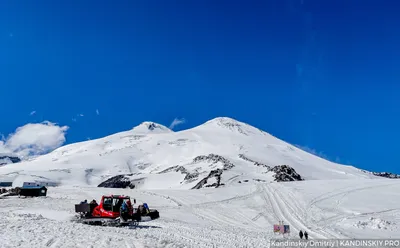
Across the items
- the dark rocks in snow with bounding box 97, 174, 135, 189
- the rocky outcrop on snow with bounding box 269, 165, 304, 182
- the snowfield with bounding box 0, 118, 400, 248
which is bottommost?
the snowfield with bounding box 0, 118, 400, 248

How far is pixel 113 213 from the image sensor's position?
77.0 feet

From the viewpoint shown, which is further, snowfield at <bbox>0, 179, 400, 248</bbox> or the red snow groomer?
the red snow groomer

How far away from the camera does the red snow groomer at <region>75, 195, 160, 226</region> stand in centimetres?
2264

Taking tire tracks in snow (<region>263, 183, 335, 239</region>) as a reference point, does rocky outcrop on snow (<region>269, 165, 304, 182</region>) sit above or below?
above

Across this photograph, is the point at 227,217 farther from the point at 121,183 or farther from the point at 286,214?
the point at 121,183

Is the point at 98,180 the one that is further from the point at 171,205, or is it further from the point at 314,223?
the point at 314,223

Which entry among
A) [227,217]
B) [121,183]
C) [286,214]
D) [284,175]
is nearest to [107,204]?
[227,217]

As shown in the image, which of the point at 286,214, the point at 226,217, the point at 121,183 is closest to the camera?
the point at 226,217

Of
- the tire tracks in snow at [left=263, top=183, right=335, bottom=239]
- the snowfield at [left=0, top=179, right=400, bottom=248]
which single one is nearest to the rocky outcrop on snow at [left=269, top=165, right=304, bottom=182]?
the snowfield at [left=0, top=179, right=400, bottom=248]

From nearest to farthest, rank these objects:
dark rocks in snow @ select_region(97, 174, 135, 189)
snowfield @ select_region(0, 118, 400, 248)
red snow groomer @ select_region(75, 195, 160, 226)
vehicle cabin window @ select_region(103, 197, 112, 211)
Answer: snowfield @ select_region(0, 118, 400, 248), red snow groomer @ select_region(75, 195, 160, 226), vehicle cabin window @ select_region(103, 197, 112, 211), dark rocks in snow @ select_region(97, 174, 135, 189)

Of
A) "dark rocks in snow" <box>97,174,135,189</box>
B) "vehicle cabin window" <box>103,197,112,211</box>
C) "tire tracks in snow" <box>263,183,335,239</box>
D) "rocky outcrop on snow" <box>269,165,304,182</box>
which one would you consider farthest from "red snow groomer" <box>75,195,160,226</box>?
"dark rocks in snow" <box>97,174,135,189</box>

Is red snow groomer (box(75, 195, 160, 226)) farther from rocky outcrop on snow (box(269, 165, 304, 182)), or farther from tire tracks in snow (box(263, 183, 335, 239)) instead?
rocky outcrop on snow (box(269, 165, 304, 182))

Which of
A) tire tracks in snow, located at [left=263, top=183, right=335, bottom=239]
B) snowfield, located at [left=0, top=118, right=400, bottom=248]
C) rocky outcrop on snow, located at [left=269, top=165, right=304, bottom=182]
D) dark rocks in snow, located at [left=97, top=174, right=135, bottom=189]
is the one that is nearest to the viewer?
snowfield, located at [left=0, top=118, right=400, bottom=248]

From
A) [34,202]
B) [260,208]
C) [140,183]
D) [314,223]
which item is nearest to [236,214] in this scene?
[260,208]
